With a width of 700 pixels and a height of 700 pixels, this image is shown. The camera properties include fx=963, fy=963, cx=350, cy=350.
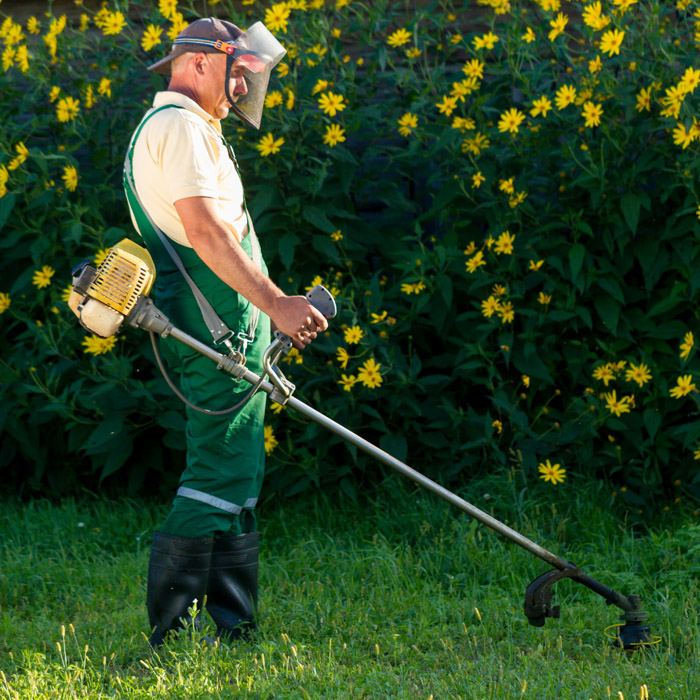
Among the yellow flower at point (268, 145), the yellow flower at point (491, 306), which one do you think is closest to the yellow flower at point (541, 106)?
the yellow flower at point (491, 306)

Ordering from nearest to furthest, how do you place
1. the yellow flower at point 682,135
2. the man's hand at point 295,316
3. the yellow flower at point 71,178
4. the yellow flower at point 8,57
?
1. the man's hand at point 295,316
2. the yellow flower at point 682,135
3. the yellow flower at point 71,178
4. the yellow flower at point 8,57

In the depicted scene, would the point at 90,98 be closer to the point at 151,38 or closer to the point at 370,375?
the point at 151,38

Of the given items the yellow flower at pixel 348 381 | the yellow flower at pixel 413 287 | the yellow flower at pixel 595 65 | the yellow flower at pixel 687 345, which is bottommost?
the yellow flower at pixel 348 381

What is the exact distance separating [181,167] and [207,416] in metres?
0.73

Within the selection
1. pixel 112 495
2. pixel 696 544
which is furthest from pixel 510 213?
pixel 112 495

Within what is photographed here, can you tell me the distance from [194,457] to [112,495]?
76.9 inches

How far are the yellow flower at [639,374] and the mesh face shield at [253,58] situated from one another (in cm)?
190

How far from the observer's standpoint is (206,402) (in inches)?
112

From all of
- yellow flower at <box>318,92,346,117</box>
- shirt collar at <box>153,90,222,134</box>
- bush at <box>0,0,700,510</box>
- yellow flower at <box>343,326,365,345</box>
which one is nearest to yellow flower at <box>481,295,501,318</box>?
bush at <box>0,0,700,510</box>

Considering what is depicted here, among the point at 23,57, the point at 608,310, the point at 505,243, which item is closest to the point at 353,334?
the point at 505,243

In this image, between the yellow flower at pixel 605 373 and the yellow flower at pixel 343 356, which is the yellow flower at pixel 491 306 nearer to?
the yellow flower at pixel 605 373

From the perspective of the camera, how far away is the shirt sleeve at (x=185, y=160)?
265cm

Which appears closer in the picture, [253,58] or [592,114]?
[253,58]

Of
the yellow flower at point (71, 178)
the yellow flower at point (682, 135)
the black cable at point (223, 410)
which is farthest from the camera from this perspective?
the yellow flower at point (71, 178)
